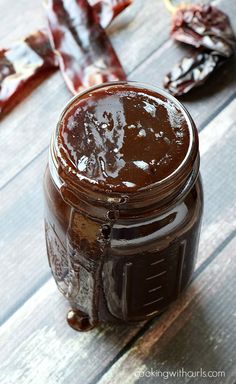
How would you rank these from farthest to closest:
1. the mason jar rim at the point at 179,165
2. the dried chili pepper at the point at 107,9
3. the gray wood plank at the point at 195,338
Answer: the dried chili pepper at the point at 107,9 < the gray wood plank at the point at 195,338 < the mason jar rim at the point at 179,165

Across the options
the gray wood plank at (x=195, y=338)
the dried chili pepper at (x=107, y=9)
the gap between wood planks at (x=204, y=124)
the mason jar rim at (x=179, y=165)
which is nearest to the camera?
the mason jar rim at (x=179, y=165)

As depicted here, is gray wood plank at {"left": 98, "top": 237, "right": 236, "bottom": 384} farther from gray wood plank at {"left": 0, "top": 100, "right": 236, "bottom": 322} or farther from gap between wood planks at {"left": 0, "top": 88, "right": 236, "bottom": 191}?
gap between wood planks at {"left": 0, "top": 88, "right": 236, "bottom": 191}

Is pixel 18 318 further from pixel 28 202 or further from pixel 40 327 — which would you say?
→ pixel 28 202

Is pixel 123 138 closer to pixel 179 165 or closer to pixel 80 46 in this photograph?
pixel 179 165

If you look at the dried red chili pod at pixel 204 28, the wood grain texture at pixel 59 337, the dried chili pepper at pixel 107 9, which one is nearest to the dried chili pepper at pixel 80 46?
the dried chili pepper at pixel 107 9

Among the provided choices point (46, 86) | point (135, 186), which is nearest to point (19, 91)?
point (46, 86)

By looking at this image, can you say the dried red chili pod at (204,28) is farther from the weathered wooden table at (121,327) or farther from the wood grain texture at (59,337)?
the wood grain texture at (59,337)

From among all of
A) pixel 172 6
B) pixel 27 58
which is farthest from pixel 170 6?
pixel 27 58
